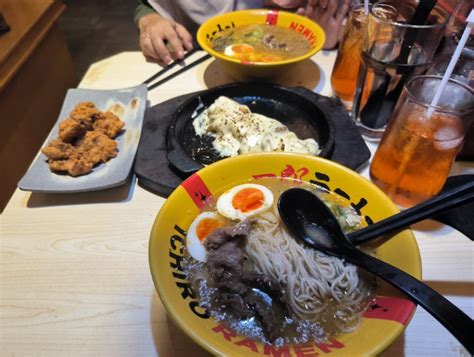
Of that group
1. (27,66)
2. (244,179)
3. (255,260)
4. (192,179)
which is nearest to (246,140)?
(244,179)

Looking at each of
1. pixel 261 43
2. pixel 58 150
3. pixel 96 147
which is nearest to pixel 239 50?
pixel 261 43

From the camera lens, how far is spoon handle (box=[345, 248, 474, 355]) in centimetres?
62

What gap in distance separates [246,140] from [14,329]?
2.98 ft

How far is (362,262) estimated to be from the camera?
0.81m

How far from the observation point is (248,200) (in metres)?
1.05

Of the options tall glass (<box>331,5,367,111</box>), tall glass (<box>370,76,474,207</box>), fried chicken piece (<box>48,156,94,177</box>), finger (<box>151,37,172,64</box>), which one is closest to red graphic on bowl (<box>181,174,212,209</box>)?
fried chicken piece (<box>48,156,94,177</box>)

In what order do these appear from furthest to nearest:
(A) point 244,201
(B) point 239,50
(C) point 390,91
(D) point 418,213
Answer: (B) point 239,50, (C) point 390,91, (A) point 244,201, (D) point 418,213

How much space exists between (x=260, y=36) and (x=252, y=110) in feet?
1.85

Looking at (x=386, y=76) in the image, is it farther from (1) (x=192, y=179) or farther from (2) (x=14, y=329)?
(2) (x=14, y=329)

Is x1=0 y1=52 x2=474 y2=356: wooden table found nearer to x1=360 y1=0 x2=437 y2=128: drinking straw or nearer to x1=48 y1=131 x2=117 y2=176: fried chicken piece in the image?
x1=48 y1=131 x2=117 y2=176: fried chicken piece

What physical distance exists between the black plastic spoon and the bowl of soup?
82 cm

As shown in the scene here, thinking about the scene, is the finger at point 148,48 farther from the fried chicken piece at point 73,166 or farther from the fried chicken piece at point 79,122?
the fried chicken piece at point 73,166

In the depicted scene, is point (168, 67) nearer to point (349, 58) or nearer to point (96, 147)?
point (96, 147)

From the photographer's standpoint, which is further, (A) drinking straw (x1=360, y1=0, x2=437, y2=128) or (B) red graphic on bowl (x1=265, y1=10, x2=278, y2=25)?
(B) red graphic on bowl (x1=265, y1=10, x2=278, y2=25)
